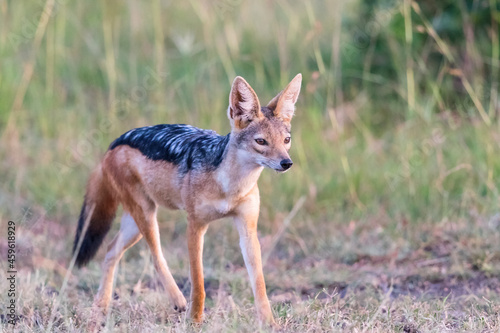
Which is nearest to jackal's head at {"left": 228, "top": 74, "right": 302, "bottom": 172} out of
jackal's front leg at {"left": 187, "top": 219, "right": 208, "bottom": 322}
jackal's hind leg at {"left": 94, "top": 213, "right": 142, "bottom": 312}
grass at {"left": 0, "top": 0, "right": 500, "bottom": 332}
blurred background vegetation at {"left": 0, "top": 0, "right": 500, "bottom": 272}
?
jackal's front leg at {"left": 187, "top": 219, "right": 208, "bottom": 322}

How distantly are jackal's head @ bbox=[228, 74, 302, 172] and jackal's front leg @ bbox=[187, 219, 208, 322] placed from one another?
0.50 m

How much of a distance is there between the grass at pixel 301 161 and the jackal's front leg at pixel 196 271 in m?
0.13

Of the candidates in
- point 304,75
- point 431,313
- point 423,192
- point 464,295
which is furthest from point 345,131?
point 431,313

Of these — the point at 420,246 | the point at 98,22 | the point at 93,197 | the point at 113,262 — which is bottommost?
the point at 420,246

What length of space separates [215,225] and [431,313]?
8.80 feet

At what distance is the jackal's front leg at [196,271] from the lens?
438 centimetres

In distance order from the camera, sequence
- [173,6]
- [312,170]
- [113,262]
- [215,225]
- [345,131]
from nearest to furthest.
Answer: [113,262] → [215,225] → [312,170] → [345,131] → [173,6]

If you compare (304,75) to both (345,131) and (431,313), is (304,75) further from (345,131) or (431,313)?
(431,313)

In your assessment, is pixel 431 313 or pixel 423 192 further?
pixel 423 192

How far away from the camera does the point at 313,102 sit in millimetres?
8938

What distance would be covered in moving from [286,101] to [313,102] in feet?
14.9

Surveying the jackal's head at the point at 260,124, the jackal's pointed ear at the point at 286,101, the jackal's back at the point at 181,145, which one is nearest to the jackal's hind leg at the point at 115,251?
the jackal's back at the point at 181,145

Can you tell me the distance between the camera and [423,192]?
6949 millimetres

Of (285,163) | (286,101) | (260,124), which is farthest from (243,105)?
(285,163)
